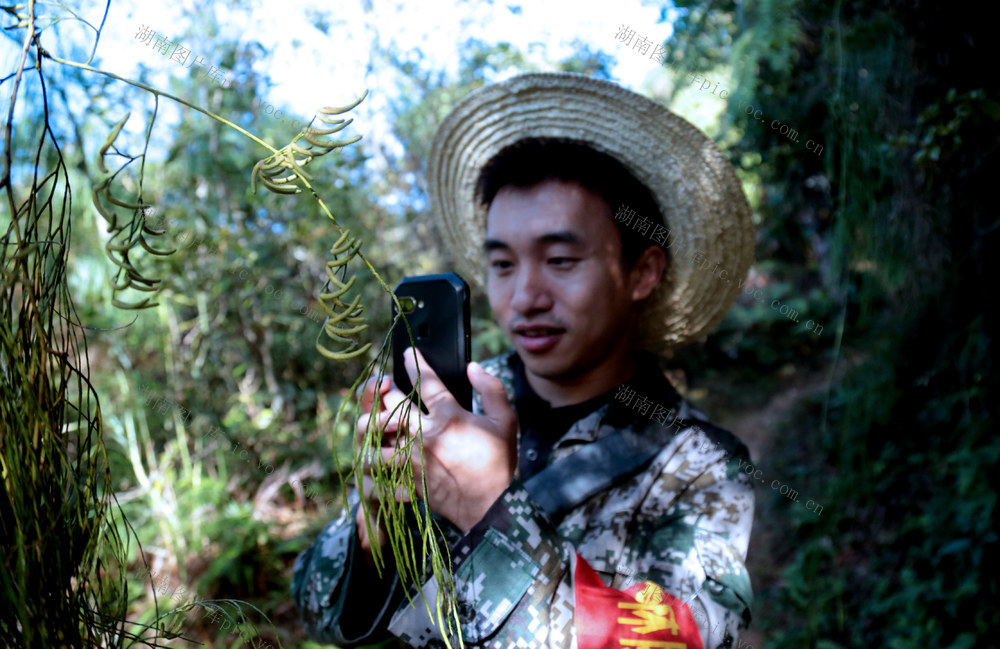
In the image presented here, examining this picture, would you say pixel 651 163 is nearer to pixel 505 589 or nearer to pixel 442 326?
pixel 442 326

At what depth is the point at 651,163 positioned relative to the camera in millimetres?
1850

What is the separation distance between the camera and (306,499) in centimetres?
415

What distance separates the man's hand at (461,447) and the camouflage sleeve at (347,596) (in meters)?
0.24

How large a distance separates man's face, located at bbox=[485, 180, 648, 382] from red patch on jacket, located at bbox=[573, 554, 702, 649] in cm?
61

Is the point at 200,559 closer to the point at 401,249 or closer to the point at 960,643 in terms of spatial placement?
the point at 401,249

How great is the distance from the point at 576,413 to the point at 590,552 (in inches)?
16.3

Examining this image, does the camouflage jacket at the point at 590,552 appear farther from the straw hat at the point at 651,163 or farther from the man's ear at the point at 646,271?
the straw hat at the point at 651,163

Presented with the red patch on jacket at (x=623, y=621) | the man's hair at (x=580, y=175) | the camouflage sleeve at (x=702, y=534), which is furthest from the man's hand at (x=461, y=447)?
the man's hair at (x=580, y=175)

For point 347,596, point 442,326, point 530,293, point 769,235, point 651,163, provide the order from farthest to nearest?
point 769,235 → point 651,163 → point 530,293 → point 347,596 → point 442,326

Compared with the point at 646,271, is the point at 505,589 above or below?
below

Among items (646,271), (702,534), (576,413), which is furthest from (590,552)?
(646,271)

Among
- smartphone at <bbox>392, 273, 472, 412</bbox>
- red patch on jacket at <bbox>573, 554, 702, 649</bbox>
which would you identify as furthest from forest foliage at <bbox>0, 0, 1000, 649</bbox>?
red patch on jacket at <bbox>573, 554, 702, 649</bbox>

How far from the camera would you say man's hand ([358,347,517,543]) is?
3.42ft

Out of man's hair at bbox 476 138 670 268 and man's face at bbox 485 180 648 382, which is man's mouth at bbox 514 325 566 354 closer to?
man's face at bbox 485 180 648 382
